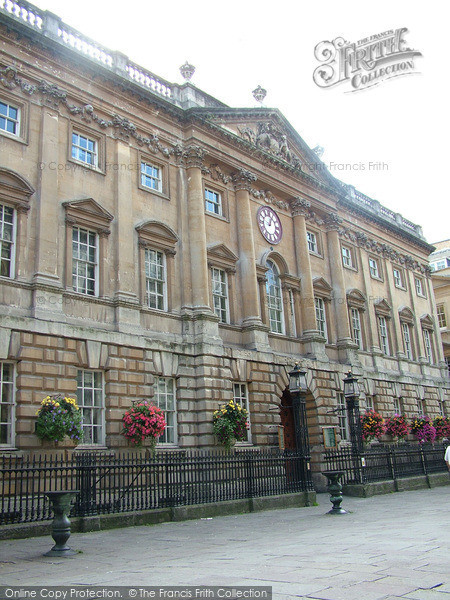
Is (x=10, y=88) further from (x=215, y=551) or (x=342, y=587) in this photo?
(x=342, y=587)

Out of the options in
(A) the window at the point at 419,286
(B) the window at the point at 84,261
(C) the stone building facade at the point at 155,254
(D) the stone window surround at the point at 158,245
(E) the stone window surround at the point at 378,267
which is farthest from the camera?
(A) the window at the point at 419,286

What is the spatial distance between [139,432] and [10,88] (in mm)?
11475

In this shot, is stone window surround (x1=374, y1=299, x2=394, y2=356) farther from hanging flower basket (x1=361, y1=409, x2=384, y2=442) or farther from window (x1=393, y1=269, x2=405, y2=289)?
hanging flower basket (x1=361, y1=409, x2=384, y2=442)

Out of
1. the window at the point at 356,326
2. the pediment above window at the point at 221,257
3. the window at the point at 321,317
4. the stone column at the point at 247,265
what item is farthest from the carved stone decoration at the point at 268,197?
the window at the point at 356,326

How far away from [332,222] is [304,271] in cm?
477

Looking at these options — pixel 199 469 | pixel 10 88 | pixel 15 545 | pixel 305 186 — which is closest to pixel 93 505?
pixel 15 545

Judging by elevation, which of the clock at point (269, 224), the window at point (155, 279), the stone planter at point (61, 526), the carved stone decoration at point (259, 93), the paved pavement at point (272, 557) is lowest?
the paved pavement at point (272, 557)

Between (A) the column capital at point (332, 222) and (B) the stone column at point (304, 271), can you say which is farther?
(A) the column capital at point (332, 222)

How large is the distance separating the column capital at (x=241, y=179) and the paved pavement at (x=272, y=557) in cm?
1553

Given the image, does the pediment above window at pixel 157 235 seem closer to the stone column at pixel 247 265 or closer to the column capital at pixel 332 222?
the stone column at pixel 247 265

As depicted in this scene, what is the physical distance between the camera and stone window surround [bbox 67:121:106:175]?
20.1m

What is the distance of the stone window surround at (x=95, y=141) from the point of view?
792 inches

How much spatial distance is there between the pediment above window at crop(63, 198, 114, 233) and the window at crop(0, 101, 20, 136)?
2.74 m

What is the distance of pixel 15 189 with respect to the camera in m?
17.9
